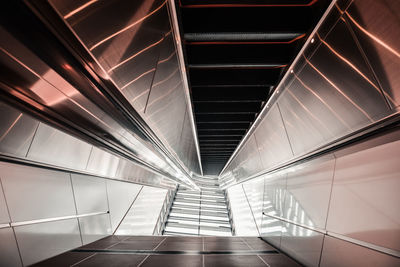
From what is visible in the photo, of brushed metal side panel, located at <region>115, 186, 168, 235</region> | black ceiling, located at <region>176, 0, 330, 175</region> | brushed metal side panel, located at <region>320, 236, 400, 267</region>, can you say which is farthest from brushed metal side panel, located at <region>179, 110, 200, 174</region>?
brushed metal side panel, located at <region>320, 236, 400, 267</region>

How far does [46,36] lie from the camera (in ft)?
3.56

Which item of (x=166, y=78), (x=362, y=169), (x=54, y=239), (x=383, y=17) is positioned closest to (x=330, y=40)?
(x=383, y=17)

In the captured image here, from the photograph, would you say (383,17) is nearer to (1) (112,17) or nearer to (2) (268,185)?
(1) (112,17)

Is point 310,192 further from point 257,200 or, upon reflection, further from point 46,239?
point 46,239

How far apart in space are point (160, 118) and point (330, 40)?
9.22 ft

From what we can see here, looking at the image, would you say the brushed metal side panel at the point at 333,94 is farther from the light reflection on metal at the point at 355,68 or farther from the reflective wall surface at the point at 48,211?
the reflective wall surface at the point at 48,211

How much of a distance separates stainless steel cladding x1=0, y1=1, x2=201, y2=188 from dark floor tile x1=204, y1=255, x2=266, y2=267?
2.05 m

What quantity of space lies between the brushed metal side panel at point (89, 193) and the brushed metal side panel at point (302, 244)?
4.28 metres

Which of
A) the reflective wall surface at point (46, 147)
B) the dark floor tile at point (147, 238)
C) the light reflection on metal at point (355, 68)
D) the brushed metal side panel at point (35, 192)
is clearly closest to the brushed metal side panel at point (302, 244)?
the light reflection on metal at point (355, 68)

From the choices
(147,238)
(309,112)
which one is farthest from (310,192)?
(147,238)

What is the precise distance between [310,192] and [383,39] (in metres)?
2.46

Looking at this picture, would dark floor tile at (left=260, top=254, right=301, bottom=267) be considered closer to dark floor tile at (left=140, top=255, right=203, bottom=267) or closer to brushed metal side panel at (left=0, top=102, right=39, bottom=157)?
dark floor tile at (left=140, top=255, right=203, bottom=267)

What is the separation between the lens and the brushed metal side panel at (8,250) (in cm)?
237

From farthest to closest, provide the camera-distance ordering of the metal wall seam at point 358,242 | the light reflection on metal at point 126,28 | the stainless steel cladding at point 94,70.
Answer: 1. the metal wall seam at point 358,242
2. the light reflection on metal at point 126,28
3. the stainless steel cladding at point 94,70
